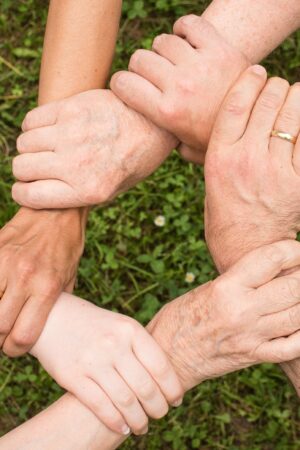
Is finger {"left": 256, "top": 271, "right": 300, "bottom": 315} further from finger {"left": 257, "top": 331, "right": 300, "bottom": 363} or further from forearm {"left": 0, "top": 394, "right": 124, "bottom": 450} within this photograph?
forearm {"left": 0, "top": 394, "right": 124, "bottom": 450}

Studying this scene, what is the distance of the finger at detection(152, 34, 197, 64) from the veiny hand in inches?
7.3

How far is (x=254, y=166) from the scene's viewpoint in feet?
7.02

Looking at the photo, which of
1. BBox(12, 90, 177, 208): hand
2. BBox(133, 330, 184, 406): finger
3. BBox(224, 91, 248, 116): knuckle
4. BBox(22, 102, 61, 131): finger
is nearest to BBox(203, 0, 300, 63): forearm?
BBox(224, 91, 248, 116): knuckle

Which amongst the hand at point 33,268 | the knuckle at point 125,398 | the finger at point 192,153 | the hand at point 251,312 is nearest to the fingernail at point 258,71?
the finger at point 192,153

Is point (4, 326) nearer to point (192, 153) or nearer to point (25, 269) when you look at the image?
point (25, 269)

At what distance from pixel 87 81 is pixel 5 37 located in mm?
1439

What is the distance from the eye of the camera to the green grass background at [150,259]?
3166mm

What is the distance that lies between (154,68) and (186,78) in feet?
0.36

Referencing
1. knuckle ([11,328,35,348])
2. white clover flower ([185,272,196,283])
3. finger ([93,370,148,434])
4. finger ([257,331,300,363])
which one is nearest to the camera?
finger ([257,331,300,363])

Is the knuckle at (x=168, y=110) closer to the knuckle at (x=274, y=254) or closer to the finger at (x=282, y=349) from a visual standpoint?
the knuckle at (x=274, y=254)

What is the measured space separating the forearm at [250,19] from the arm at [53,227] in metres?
0.35

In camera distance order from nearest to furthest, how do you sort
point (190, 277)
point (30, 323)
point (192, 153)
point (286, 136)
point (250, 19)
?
point (286, 136)
point (30, 323)
point (250, 19)
point (192, 153)
point (190, 277)

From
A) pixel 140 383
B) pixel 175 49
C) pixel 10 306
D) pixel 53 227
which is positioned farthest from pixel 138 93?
pixel 140 383

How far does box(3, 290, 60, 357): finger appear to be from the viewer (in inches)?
88.4
